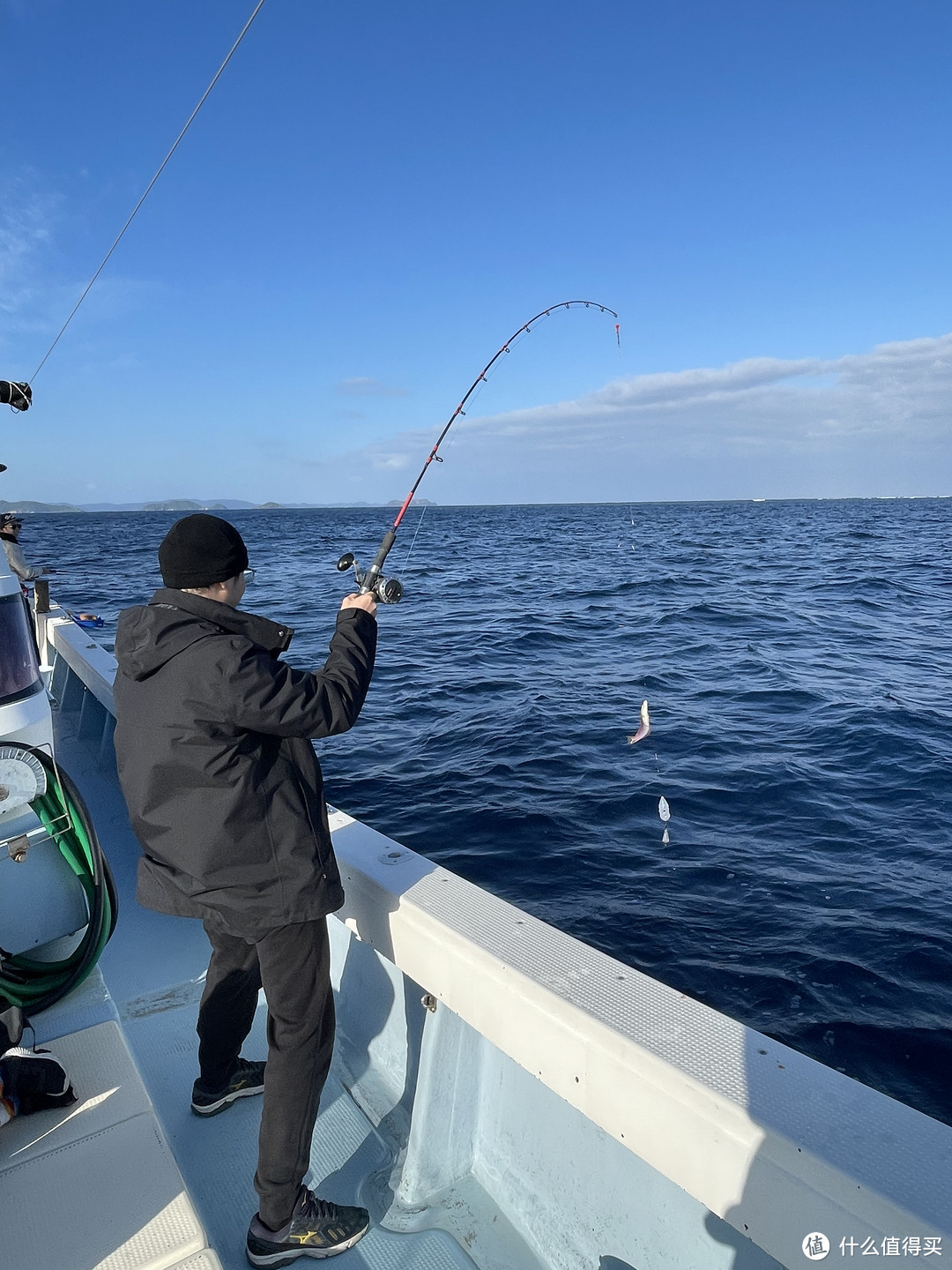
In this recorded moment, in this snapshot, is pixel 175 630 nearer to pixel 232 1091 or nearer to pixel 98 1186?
pixel 98 1186

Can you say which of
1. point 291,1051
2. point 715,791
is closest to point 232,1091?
point 291,1051

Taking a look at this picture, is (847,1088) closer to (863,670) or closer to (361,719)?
(361,719)

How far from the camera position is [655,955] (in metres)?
4.77

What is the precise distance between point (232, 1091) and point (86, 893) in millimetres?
931

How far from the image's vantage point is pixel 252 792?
74.4 inches

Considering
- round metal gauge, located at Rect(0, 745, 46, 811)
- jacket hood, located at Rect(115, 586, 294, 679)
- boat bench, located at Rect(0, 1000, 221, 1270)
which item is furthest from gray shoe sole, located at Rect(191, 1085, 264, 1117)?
jacket hood, located at Rect(115, 586, 294, 679)

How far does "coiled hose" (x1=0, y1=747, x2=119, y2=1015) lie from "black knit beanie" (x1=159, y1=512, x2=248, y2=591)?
1372mm

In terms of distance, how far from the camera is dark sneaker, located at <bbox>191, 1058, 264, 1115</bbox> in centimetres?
261

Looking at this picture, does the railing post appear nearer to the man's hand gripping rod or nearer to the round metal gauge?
the round metal gauge

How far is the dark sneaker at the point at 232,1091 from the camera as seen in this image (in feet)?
8.56

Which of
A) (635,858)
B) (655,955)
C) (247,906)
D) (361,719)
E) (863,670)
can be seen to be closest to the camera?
(247,906)

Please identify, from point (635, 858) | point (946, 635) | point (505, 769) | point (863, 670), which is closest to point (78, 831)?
point (635, 858)

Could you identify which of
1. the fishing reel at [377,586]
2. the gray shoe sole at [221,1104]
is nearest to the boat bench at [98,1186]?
the gray shoe sole at [221,1104]

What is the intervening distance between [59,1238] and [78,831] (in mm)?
1422
